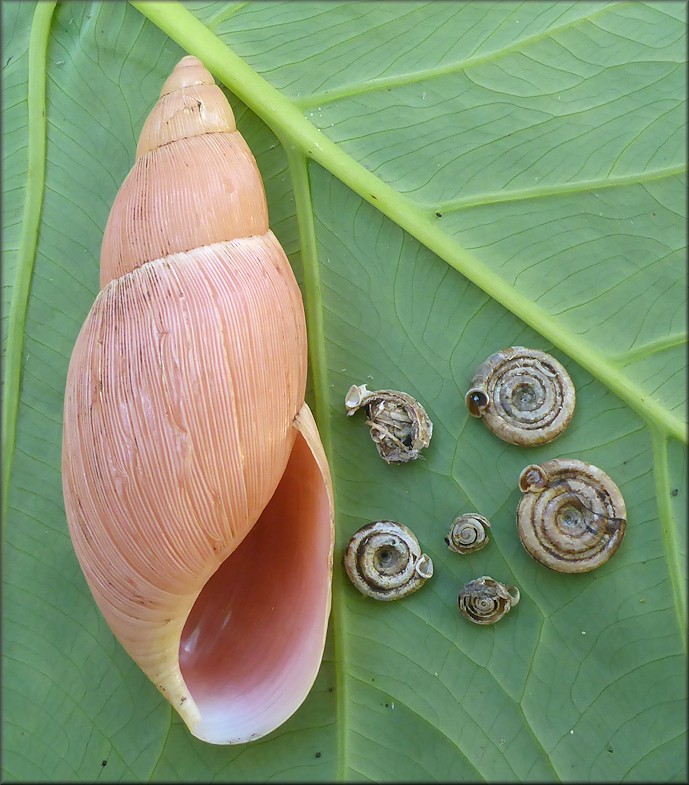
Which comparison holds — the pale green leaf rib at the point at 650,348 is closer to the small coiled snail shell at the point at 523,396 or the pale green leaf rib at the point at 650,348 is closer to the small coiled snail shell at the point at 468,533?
the small coiled snail shell at the point at 523,396

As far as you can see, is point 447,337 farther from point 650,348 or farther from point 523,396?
point 650,348

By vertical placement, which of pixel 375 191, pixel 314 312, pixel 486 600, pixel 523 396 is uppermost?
pixel 375 191

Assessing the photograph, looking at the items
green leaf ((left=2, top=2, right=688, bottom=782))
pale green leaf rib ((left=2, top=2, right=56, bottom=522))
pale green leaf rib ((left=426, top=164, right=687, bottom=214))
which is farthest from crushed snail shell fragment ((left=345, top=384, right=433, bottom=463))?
pale green leaf rib ((left=2, top=2, right=56, bottom=522))

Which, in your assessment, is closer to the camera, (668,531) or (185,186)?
(185,186)

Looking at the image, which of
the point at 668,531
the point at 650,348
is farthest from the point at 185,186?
the point at 668,531

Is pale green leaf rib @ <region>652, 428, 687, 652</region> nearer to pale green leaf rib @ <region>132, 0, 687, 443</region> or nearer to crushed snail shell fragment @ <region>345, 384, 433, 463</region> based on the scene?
pale green leaf rib @ <region>132, 0, 687, 443</region>

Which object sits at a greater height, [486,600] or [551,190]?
[551,190]

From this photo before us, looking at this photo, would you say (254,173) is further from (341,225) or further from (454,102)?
(454,102)
